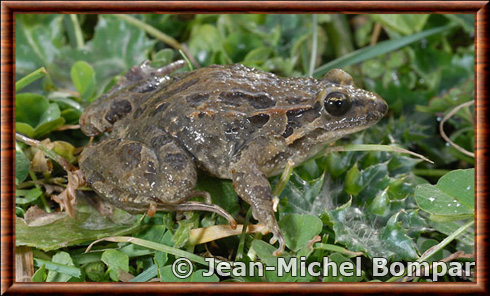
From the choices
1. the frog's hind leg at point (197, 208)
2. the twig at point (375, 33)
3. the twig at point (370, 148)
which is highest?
the twig at point (375, 33)

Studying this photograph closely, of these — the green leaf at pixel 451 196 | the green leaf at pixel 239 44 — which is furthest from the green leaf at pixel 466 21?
the green leaf at pixel 451 196

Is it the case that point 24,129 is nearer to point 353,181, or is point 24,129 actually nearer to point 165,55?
point 165,55

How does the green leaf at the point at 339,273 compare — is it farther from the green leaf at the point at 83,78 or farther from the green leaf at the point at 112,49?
the green leaf at the point at 112,49

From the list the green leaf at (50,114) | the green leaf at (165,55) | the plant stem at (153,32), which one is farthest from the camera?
the plant stem at (153,32)

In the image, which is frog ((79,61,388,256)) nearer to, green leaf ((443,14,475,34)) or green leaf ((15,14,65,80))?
green leaf ((15,14,65,80))

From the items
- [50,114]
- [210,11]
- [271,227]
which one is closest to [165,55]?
[50,114]

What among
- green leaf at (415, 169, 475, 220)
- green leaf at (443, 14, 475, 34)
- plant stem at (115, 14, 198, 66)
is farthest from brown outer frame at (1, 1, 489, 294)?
green leaf at (443, 14, 475, 34)
